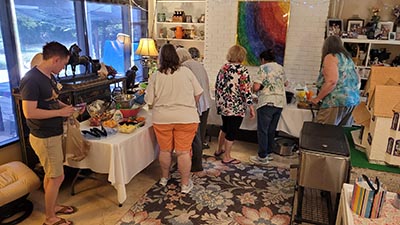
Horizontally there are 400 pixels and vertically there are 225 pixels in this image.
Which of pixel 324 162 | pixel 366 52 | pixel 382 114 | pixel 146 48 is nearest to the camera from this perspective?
pixel 382 114

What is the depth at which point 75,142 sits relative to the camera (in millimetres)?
2453

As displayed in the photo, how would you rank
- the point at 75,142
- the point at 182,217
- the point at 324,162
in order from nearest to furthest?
1. the point at 324,162
2. the point at 75,142
3. the point at 182,217

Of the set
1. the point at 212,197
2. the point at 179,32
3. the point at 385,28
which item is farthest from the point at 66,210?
the point at 385,28

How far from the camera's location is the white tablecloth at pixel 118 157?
2.47 m

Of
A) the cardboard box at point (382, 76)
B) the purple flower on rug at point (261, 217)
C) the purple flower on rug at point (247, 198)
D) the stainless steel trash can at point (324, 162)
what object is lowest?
the purple flower on rug at point (261, 217)

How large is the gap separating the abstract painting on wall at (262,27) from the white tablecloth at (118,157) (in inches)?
104

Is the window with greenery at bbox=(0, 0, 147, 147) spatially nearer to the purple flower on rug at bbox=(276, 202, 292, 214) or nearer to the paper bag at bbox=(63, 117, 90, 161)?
the paper bag at bbox=(63, 117, 90, 161)

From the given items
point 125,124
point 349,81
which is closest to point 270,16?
point 349,81

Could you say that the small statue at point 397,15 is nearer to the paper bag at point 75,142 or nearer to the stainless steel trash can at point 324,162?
the stainless steel trash can at point 324,162

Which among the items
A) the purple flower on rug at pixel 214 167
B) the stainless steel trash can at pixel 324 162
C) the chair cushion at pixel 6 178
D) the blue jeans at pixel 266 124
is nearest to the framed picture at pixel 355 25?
the blue jeans at pixel 266 124

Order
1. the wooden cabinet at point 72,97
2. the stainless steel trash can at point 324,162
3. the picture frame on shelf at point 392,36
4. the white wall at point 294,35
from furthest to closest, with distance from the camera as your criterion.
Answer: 1. the white wall at point 294,35
2. the picture frame on shelf at point 392,36
3. the wooden cabinet at point 72,97
4. the stainless steel trash can at point 324,162

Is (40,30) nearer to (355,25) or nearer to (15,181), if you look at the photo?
(15,181)

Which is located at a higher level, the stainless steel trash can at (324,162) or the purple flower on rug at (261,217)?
the stainless steel trash can at (324,162)

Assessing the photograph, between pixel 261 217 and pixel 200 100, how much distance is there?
126 centimetres
